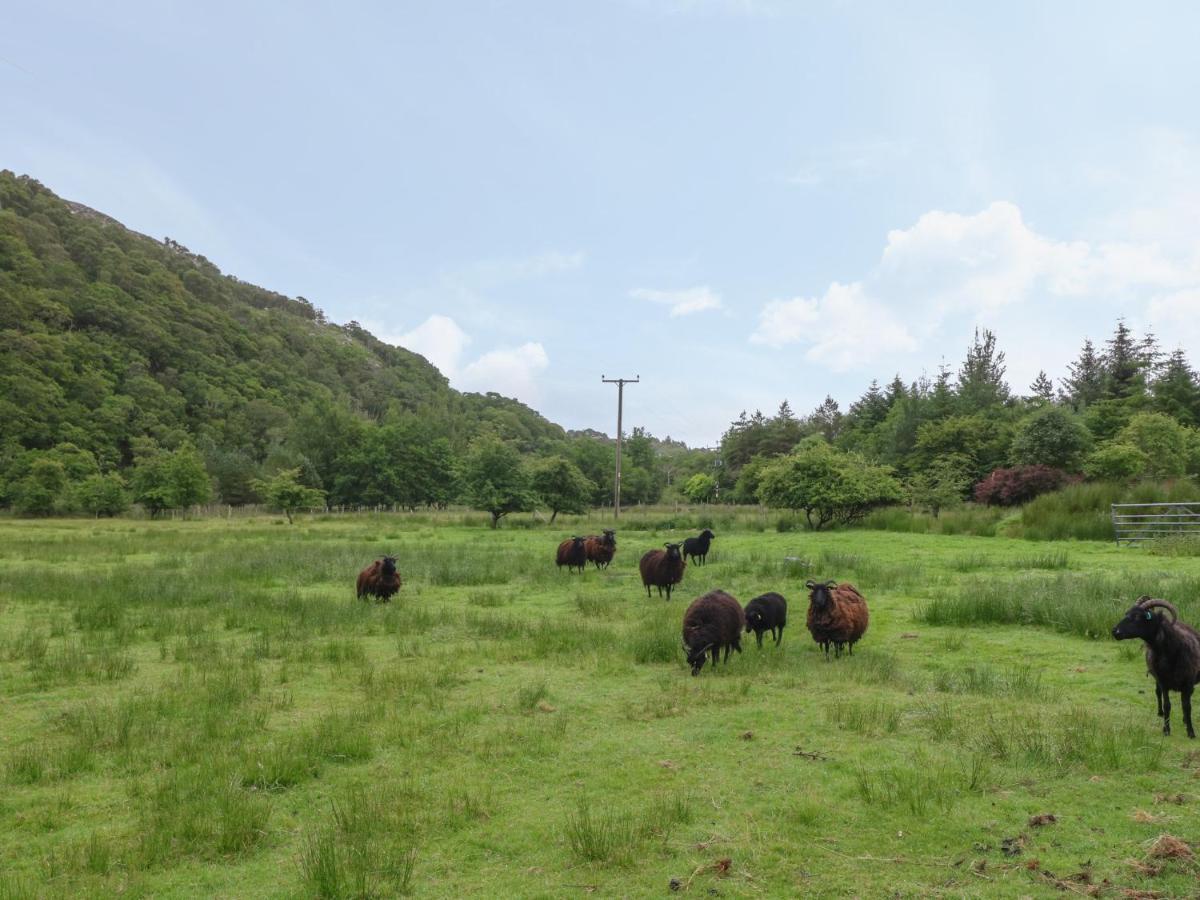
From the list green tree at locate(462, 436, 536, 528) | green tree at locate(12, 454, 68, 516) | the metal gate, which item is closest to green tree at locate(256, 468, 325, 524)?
green tree at locate(462, 436, 536, 528)

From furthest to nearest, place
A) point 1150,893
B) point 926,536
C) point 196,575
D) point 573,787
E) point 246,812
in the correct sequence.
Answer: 1. point 926,536
2. point 196,575
3. point 573,787
4. point 246,812
5. point 1150,893

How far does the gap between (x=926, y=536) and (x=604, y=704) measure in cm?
2495

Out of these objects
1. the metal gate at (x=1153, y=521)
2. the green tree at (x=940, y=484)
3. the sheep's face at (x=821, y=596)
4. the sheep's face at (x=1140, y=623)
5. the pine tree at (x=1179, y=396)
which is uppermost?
the pine tree at (x=1179, y=396)

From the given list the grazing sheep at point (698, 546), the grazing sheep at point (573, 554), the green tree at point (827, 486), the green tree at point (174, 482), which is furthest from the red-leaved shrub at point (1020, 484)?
the green tree at point (174, 482)

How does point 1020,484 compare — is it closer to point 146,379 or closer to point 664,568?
point 664,568

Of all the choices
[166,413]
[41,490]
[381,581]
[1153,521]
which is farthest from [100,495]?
[1153,521]

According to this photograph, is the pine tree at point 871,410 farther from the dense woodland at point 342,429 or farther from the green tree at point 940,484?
the green tree at point 940,484

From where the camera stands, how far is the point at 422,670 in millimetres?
9258

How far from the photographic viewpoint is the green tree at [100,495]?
181 ft

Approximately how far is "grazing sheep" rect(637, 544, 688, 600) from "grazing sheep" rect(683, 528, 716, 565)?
6223 millimetres

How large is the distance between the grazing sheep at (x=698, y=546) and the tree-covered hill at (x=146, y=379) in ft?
163

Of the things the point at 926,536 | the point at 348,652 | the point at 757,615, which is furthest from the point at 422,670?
the point at 926,536

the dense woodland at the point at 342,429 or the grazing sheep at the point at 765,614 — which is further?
the dense woodland at the point at 342,429

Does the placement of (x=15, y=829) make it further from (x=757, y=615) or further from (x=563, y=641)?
(x=757, y=615)
